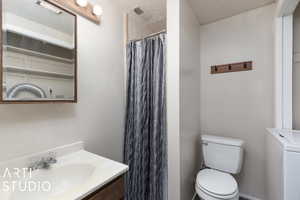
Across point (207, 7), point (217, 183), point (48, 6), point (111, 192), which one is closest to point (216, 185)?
point (217, 183)

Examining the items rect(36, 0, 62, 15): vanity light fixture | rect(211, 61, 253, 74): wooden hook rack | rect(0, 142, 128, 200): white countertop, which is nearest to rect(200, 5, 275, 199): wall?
rect(211, 61, 253, 74): wooden hook rack

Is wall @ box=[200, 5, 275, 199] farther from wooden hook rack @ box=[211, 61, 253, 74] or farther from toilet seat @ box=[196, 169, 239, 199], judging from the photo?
toilet seat @ box=[196, 169, 239, 199]

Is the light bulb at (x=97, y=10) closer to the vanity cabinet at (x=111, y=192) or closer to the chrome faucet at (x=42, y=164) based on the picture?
the chrome faucet at (x=42, y=164)

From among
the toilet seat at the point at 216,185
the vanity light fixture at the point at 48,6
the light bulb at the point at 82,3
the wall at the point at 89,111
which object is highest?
the light bulb at the point at 82,3

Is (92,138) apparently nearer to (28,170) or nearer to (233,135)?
(28,170)

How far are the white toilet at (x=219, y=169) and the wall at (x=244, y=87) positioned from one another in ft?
0.94

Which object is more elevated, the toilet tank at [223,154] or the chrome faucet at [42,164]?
the chrome faucet at [42,164]

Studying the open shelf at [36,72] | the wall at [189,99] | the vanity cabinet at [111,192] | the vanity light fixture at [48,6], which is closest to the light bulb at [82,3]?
the vanity light fixture at [48,6]

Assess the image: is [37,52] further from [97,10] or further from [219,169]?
[219,169]

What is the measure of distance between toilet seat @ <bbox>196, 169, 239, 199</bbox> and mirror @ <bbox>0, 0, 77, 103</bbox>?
1.38m

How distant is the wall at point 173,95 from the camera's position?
4.38 ft

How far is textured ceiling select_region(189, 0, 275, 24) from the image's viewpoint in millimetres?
1560

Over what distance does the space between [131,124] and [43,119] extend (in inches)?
34.0

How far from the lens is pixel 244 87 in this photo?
5.73ft
